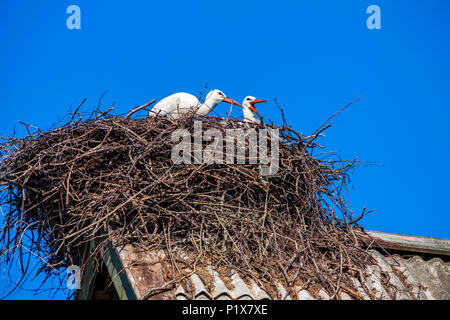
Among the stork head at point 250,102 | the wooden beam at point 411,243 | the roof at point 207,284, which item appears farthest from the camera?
the stork head at point 250,102

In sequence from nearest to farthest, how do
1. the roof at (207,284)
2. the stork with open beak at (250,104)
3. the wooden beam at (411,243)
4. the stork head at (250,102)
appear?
the roof at (207,284), the wooden beam at (411,243), the stork with open beak at (250,104), the stork head at (250,102)

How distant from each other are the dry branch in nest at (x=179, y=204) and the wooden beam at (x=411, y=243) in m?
0.53

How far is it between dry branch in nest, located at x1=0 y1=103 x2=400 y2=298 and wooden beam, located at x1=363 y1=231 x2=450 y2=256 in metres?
0.53

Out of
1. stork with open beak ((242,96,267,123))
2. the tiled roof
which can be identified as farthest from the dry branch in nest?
stork with open beak ((242,96,267,123))

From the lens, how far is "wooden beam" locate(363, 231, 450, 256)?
17.7ft

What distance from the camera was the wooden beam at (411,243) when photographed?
5406 mm

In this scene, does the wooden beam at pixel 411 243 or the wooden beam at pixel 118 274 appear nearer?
the wooden beam at pixel 118 274

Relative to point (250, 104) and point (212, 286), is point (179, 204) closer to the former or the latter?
point (212, 286)

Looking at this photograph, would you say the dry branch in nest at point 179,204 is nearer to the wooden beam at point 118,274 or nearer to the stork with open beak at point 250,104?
the wooden beam at point 118,274

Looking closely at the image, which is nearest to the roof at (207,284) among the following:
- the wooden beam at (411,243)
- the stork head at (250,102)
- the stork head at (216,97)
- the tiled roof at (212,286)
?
the tiled roof at (212,286)

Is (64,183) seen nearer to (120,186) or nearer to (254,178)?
(120,186)

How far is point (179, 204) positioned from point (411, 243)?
2764 mm

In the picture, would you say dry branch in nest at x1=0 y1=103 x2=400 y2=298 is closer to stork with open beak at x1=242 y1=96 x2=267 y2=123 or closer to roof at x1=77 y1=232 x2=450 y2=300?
roof at x1=77 y1=232 x2=450 y2=300
